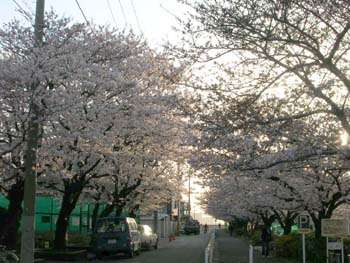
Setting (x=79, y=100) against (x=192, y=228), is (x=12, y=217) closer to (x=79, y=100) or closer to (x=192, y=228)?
(x=79, y=100)

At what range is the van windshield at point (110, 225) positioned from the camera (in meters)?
25.2

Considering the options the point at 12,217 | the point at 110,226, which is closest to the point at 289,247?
the point at 110,226

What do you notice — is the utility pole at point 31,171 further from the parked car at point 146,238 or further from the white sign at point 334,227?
the parked car at point 146,238

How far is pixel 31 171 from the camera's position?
516 inches

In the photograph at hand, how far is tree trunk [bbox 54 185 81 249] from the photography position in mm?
22375

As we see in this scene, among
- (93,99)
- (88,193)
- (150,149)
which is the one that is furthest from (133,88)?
(88,193)

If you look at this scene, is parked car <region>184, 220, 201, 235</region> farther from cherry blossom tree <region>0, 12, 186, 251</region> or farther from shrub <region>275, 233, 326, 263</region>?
cherry blossom tree <region>0, 12, 186, 251</region>

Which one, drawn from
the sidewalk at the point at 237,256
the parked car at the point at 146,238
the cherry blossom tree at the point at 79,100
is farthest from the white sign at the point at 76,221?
the cherry blossom tree at the point at 79,100

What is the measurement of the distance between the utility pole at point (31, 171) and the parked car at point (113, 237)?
1223 cm

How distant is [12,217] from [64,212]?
432 centimetres

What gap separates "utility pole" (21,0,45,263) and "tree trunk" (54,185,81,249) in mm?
8894

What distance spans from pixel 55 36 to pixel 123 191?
17441 mm

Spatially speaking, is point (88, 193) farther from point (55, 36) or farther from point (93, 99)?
point (55, 36)

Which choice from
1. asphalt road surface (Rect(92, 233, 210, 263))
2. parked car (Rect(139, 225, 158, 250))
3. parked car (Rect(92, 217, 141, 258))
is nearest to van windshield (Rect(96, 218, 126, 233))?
parked car (Rect(92, 217, 141, 258))
